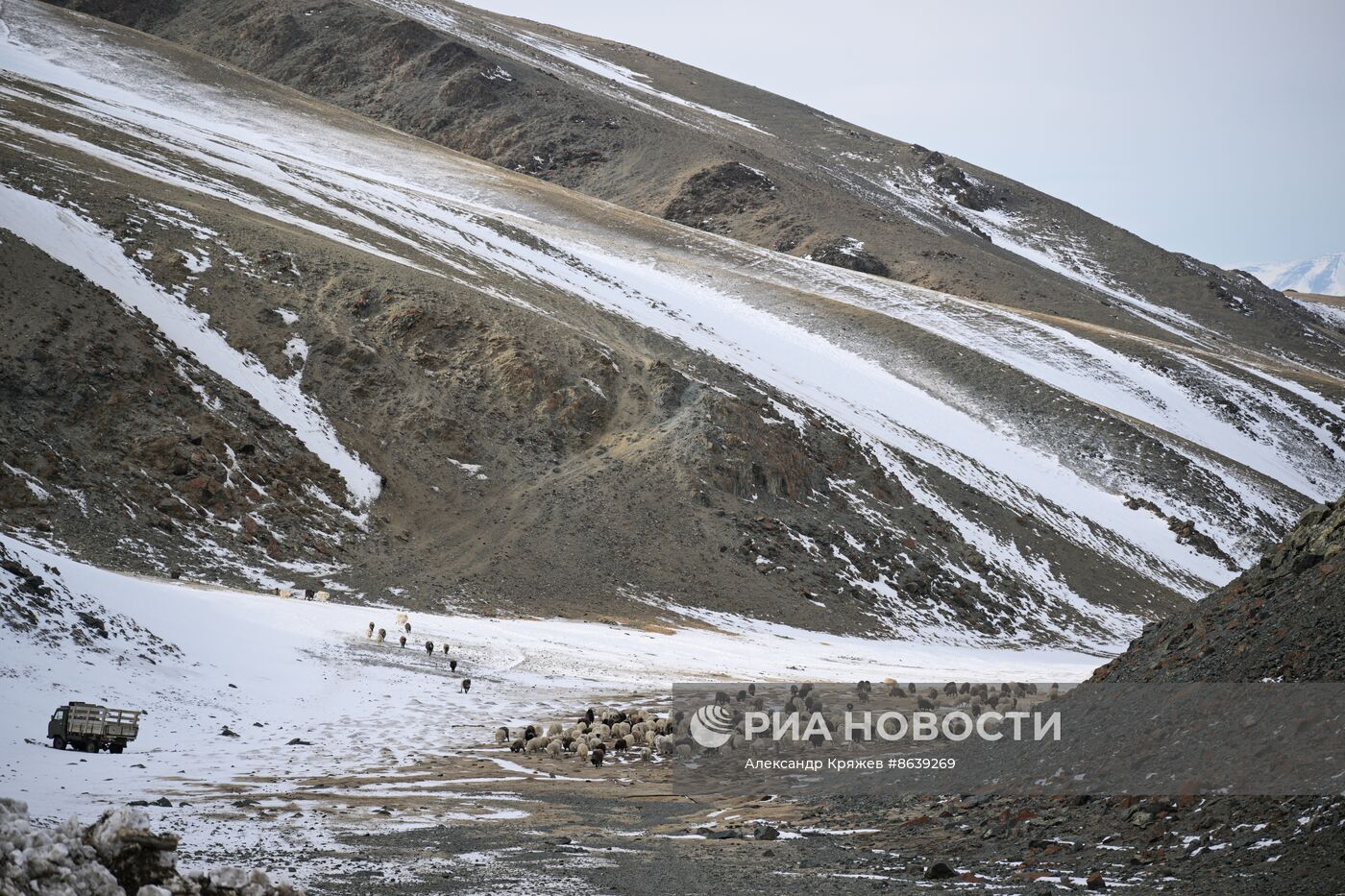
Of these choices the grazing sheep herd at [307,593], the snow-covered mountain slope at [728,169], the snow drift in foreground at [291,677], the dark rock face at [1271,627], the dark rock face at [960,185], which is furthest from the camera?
the dark rock face at [960,185]

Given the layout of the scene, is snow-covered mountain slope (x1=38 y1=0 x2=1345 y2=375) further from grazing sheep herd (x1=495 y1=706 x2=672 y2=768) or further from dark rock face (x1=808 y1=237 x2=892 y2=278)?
grazing sheep herd (x1=495 y1=706 x2=672 y2=768)

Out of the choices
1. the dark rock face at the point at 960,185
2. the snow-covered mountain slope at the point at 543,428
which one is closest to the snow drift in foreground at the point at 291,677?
the snow-covered mountain slope at the point at 543,428

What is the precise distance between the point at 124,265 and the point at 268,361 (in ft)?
18.3

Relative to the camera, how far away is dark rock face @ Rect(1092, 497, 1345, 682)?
963 centimetres

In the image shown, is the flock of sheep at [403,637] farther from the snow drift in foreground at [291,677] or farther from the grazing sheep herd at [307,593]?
the grazing sheep herd at [307,593]

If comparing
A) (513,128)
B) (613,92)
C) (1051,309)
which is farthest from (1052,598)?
(613,92)

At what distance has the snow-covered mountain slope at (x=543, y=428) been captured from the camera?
30.6 metres

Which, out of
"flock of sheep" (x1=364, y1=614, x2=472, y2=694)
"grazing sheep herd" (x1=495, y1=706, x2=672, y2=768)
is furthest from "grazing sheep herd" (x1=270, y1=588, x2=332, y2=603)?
"grazing sheep herd" (x1=495, y1=706, x2=672, y2=768)

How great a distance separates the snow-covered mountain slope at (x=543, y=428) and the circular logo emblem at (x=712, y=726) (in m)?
14.7

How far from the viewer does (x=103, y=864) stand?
5.91 meters

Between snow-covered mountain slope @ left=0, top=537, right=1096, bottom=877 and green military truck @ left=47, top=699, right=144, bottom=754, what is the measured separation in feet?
0.54

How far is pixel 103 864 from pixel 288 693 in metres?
11.5

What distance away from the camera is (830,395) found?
4888 cm

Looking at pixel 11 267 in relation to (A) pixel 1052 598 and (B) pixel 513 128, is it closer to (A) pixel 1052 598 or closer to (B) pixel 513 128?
(A) pixel 1052 598
